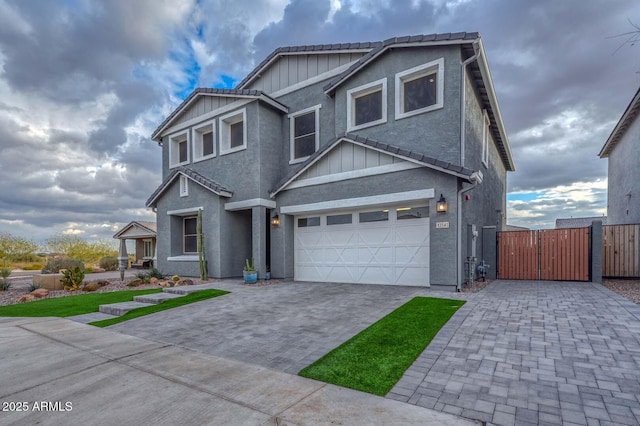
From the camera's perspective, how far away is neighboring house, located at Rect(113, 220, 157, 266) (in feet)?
68.8

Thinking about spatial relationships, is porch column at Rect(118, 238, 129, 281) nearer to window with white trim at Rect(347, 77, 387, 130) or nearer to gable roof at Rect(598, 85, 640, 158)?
window with white trim at Rect(347, 77, 387, 130)

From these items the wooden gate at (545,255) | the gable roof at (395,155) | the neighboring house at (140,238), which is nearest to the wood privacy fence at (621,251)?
the wooden gate at (545,255)

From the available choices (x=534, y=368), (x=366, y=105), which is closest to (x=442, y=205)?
(x=366, y=105)

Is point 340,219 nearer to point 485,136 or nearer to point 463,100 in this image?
point 463,100

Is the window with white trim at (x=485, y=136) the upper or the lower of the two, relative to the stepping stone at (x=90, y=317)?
upper

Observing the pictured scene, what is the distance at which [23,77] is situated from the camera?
12219mm

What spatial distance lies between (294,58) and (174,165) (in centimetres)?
791

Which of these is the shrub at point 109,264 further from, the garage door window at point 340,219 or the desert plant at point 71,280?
the garage door window at point 340,219

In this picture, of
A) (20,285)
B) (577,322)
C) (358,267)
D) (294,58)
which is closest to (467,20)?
(294,58)

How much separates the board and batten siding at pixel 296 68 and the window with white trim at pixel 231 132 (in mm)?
2082

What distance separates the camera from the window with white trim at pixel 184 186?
1325cm

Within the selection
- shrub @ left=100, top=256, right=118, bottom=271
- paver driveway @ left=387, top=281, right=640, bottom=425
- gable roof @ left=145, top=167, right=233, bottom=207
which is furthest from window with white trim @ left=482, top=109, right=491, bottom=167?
shrub @ left=100, top=256, right=118, bottom=271

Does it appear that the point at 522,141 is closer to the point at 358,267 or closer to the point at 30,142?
the point at 358,267

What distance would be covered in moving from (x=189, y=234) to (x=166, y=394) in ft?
38.6
